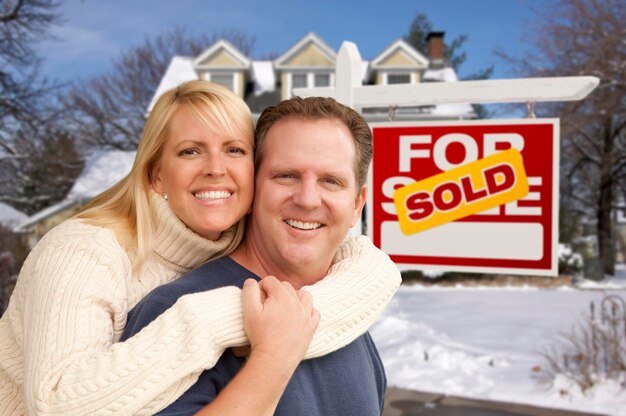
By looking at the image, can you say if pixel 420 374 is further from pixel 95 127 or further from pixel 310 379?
pixel 95 127

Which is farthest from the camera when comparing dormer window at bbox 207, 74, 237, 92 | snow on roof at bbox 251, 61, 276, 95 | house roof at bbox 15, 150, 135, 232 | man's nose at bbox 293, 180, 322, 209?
house roof at bbox 15, 150, 135, 232

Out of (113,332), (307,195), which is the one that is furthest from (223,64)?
(113,332)

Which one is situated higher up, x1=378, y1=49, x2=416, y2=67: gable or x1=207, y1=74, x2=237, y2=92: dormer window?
x1=378, y1=49, x2=416, y2=67: gable

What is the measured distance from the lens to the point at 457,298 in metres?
14.7

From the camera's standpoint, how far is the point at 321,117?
1.77 meters

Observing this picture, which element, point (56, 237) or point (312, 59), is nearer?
point (56, 237)

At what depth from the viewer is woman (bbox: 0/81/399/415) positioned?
4.36ft

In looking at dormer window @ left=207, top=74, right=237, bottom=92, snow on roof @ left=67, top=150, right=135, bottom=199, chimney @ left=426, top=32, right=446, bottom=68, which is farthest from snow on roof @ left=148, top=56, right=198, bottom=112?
chimney @ left=426, top=32, right=446, bottom=68

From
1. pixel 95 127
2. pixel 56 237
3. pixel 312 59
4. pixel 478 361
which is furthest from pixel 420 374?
pixel 95 127

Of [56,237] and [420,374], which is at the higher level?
[56,237]

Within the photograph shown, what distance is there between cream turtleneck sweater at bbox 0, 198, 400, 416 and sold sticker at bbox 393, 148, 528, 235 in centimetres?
165

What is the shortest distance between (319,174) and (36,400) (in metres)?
0.93

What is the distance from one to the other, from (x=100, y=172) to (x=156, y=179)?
83.0ft

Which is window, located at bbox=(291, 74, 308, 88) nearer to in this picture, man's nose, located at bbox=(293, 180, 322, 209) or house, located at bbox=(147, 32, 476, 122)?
house, located at bbox=(147, 32, 476, 122)
